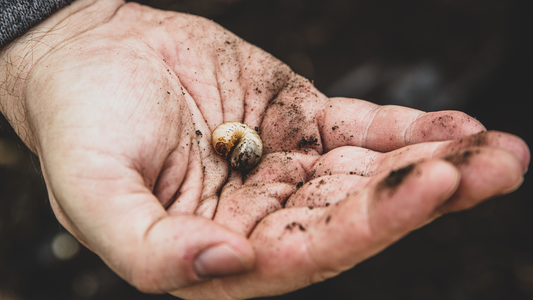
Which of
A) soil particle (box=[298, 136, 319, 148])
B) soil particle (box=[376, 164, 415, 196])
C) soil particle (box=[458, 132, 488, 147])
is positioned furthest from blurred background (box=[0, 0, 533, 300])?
soil particle (box=[376, 164, 415, 196])

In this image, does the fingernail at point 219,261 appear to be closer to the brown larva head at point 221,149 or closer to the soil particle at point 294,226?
the soil particle at point 294,226

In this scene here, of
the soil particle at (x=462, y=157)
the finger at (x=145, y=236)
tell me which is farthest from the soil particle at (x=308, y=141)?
the finger at (x=145, y=236)

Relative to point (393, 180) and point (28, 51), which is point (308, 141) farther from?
point (28, 51)

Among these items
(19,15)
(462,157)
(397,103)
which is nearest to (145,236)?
(462,157)

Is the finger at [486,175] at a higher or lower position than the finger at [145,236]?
higher

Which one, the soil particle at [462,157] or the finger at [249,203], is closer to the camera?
the soil particle at [462,157]

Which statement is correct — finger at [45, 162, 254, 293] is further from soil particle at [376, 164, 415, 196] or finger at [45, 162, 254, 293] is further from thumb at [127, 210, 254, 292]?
soil particle at [376, 164, 415, 196]

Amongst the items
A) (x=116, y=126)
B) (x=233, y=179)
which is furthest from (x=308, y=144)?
(x=116, y=126)
